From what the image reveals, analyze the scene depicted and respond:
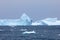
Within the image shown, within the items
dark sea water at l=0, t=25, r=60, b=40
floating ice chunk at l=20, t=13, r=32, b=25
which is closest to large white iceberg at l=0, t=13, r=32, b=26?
floating ice chunk at l=20, t=13, r=32, b=25

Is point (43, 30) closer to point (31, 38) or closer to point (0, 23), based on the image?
point (31, 38)

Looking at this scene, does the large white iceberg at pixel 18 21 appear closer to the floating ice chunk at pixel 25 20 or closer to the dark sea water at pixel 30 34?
the floating ice chunk at pixel 25 20

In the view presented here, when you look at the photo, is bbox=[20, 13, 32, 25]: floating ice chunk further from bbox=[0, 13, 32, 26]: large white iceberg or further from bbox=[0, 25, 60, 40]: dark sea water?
bbox=[0, 25, 60, 40]: dark sea water

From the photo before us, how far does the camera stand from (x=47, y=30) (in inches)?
373

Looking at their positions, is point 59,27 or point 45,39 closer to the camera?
point 45,39

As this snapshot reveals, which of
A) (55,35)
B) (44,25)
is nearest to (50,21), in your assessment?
(44,25)

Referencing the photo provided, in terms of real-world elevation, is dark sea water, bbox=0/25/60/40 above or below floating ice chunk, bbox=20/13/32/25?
below

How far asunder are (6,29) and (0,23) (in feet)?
1.88

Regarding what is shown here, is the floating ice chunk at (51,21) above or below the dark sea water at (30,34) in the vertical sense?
above

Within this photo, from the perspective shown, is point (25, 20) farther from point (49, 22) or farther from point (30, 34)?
point (30, 34)

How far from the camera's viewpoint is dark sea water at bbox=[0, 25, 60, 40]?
878 cm

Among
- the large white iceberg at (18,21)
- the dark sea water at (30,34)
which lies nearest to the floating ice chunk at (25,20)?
the large white iceberg at (18,21)

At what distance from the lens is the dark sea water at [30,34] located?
878 centimetres

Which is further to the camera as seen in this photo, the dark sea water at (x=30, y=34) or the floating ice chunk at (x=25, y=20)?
the floating ice chunk at (x=25, y=20)
